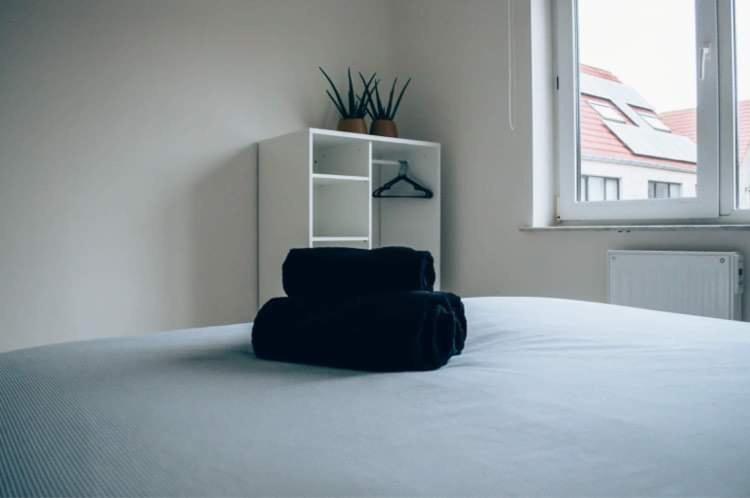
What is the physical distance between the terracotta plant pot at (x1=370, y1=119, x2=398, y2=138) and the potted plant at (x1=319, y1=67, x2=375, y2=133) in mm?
65

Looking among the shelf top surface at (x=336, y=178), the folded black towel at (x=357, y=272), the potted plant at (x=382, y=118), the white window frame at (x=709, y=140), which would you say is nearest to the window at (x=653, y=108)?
the white window frame at (x=709, y=140)

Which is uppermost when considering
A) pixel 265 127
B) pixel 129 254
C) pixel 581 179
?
pixel 265 127

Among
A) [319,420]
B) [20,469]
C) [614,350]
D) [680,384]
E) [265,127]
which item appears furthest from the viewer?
[265,127]

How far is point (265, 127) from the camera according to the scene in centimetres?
279

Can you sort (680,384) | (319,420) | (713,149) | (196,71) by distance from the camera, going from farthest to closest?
(196,71), (713,149), (680,384), (319,420)

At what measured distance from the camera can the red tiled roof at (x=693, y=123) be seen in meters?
2.13

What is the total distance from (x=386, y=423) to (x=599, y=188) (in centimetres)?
224

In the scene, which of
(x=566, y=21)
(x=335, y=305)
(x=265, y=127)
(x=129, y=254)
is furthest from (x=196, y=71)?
(x=335, y=305)

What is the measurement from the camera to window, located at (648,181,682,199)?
2.32 meters

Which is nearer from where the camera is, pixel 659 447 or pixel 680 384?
pixel 659 447

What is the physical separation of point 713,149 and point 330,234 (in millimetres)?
1623

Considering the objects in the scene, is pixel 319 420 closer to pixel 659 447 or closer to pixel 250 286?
pixel 659 447

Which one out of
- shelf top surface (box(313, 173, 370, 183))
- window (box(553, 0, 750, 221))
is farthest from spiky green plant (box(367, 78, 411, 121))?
window (box(553, 0, 750, 221))

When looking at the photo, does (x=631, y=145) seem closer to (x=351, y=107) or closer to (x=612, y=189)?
(x=612, y=189)
